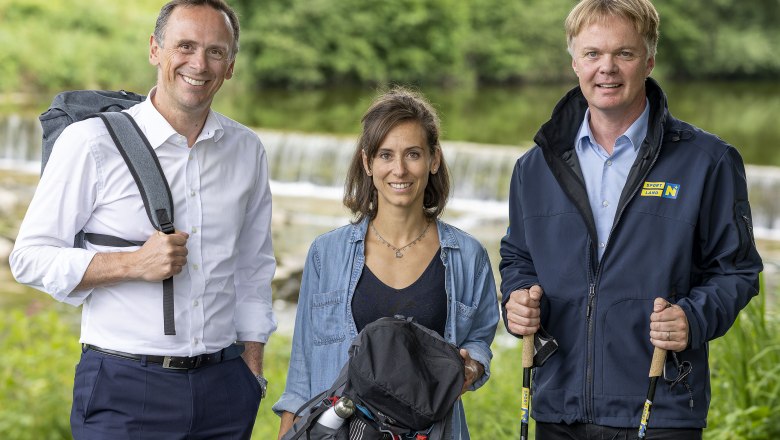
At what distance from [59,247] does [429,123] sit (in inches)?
42.4

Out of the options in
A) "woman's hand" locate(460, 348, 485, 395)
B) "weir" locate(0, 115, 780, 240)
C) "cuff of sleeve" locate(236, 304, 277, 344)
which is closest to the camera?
"woman's hand" locate(460, 348, 485, 395)

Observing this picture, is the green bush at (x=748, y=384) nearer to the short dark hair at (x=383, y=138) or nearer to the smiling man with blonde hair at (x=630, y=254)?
the smiling man with blonde hair at (x=630, y=254)

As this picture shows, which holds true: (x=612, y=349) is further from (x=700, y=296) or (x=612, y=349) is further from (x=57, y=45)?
(x=57, y=45)

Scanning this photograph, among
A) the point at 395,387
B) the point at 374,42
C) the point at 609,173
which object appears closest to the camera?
the point at 395,387

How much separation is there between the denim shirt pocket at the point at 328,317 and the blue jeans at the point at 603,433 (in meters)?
0.64

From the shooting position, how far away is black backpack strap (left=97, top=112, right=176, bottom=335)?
266cm

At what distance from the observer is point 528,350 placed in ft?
8.98

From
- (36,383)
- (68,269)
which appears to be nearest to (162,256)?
(68,269)

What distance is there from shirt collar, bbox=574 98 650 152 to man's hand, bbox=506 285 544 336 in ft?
1.45

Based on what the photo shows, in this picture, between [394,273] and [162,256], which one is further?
[394,273]

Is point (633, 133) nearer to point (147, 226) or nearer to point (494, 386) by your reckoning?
point (147, 226)

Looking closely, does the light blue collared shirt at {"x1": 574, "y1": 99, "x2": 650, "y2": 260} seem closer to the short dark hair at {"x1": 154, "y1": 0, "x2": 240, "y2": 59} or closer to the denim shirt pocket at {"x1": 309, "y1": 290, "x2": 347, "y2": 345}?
the denim shirt pocket at {"x1": 309, "y1": 290, "x2": 347, "y2": 345}

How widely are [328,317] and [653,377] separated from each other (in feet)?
2.95

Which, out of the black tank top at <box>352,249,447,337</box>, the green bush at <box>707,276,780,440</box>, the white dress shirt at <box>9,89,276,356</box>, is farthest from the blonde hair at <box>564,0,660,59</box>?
the green bush at <box>707,276,780,440</box>
